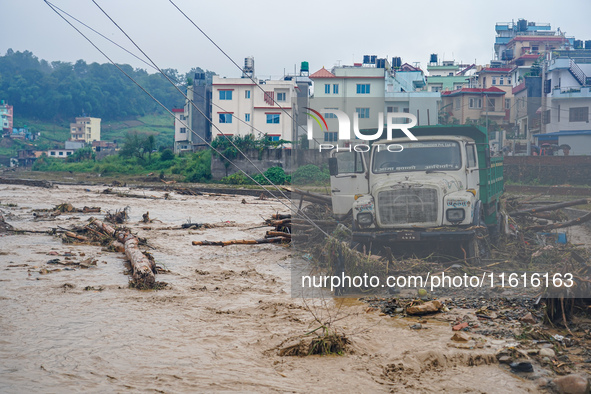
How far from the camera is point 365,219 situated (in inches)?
397

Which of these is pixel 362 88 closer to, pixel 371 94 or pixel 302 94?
pixel 371 94

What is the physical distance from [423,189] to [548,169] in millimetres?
15118

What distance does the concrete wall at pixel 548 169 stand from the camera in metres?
22.0

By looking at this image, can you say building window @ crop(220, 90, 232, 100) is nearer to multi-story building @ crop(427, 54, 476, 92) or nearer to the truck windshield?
multi-story building @ crop(427, 54, 476, 92)

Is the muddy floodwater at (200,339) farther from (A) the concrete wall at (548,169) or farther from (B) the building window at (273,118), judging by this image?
(B) the building window at (273,118)

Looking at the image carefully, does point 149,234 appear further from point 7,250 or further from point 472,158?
point 472,158

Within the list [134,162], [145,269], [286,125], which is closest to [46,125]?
[134,162]

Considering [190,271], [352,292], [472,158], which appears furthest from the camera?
[190,271]

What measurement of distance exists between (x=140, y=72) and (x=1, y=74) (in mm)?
35681

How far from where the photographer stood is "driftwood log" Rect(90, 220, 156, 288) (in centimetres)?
997

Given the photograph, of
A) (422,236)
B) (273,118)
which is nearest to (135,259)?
(422,236)

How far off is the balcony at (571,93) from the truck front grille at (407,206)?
59.0 ft

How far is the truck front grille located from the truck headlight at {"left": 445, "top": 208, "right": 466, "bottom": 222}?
0.83 feet

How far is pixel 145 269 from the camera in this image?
1025 centimetres
